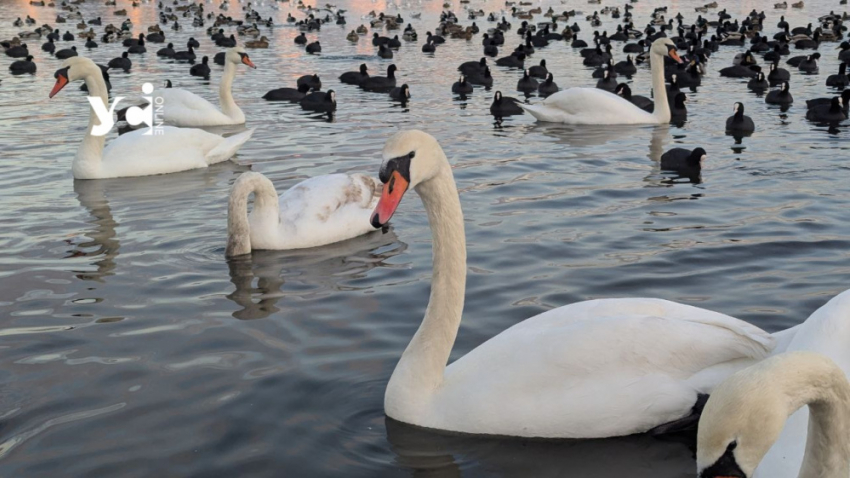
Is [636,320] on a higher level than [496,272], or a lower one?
higher

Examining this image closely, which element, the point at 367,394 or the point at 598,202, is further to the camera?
the point at 598,202

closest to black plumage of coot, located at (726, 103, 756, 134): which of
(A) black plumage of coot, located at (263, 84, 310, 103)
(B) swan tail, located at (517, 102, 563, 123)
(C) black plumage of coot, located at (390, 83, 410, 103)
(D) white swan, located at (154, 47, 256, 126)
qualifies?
(B) swan tail, located at (517, 102, 563, 123)

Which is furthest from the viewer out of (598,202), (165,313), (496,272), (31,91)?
(31,91)

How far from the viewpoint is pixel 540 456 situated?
18.1ft

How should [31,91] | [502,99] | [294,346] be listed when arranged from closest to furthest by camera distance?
[294,346], [502,99], [31,91]

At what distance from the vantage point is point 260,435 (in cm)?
583

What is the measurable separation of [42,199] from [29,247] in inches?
102

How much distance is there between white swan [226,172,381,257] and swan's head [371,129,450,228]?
14.9 feet

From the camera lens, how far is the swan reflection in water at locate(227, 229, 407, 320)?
28.0 ft

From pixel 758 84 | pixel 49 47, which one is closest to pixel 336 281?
pixel 758 84

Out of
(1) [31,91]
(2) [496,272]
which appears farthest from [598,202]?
(1) [31,91]

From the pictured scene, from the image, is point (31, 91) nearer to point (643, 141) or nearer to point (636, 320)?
point (643, 141)

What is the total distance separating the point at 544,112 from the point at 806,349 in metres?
14.6

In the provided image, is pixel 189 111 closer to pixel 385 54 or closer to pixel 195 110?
pixel 195 110
